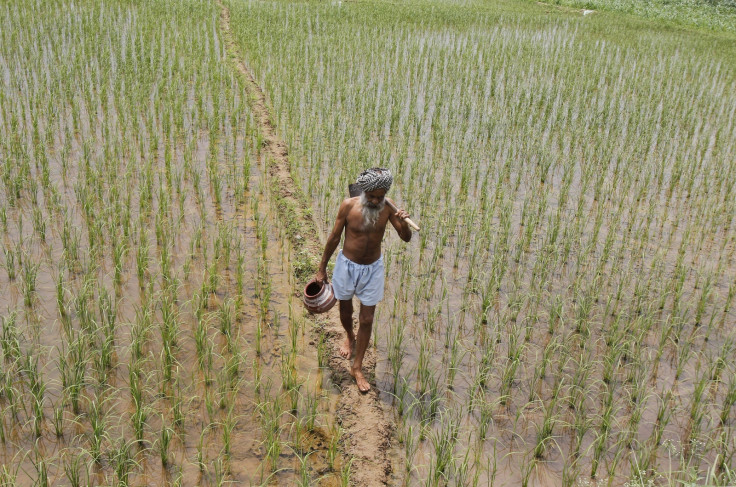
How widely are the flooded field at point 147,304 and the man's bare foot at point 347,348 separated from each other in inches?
6.1

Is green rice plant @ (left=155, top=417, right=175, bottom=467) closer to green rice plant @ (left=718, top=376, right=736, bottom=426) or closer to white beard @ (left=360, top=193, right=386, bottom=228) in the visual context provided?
white beard @ (left=360, top=193, right=386, bottom=228)

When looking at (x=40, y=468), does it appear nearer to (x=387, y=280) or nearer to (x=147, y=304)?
(x=147, y=304)

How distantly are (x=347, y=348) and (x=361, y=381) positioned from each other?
13.7 inches

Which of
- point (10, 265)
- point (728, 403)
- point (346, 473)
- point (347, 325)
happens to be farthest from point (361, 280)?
point (10, 265)

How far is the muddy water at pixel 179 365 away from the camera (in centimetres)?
271

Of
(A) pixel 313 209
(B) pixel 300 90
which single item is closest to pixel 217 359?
(A) pixel 313 209

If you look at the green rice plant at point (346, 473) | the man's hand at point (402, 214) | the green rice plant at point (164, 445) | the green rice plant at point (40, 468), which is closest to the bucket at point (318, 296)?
the man's hand at point (402, 214)

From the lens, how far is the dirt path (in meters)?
2.79

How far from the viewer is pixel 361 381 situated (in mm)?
3219

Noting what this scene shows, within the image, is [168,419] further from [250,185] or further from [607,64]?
[607,64]

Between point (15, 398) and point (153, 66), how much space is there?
21.8 feet

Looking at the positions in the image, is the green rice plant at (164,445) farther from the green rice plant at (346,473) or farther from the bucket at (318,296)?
the bucket at (318,296)

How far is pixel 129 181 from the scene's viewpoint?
537cm

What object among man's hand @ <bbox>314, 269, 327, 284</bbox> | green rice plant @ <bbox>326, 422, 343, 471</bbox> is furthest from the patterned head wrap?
green rice plant @ <bbox>326, 422, 343, 471</bbox>
